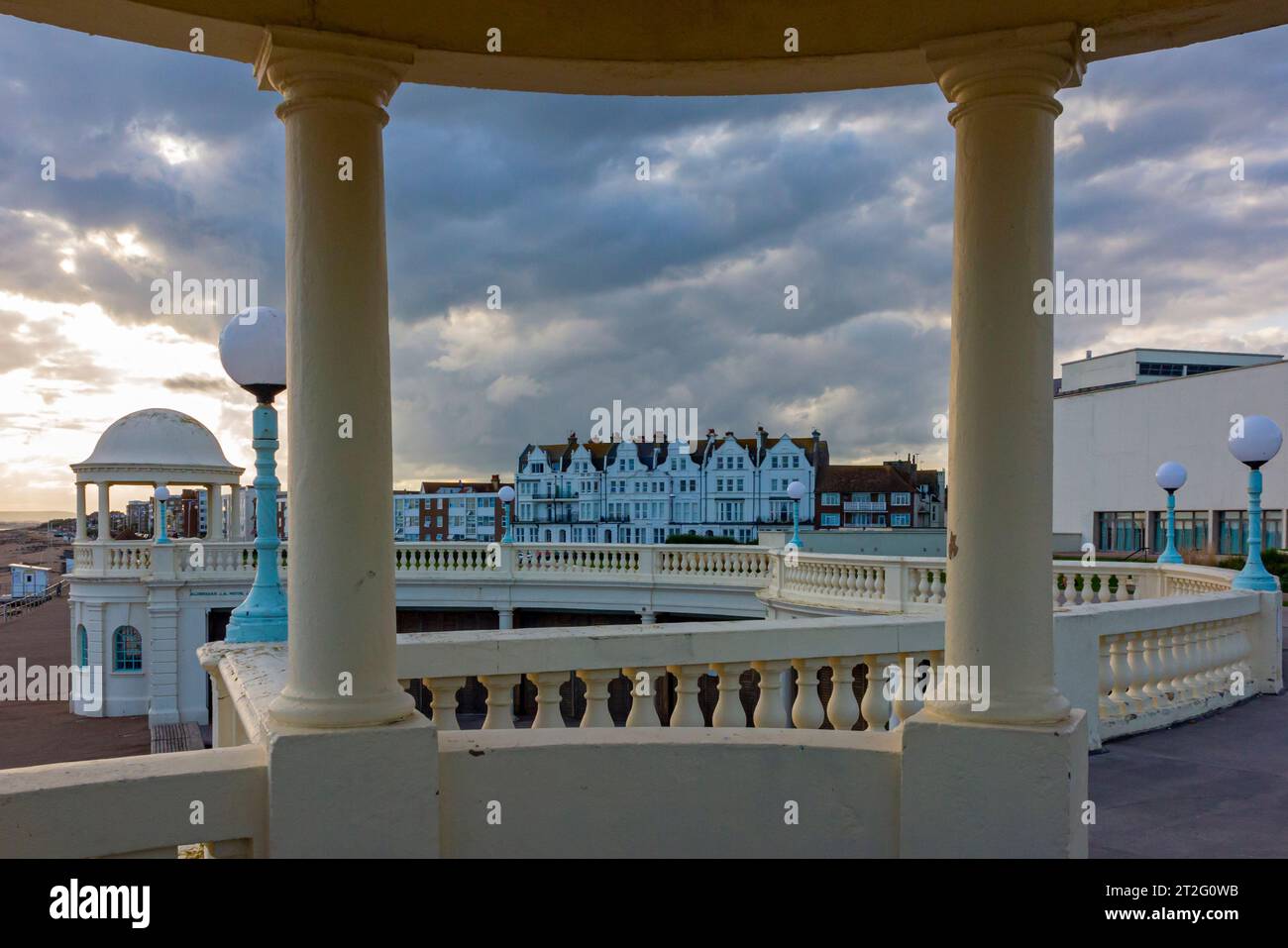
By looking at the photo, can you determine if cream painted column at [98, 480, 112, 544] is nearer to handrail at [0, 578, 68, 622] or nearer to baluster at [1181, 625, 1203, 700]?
baluster at [1181, 625, 1203, 700]

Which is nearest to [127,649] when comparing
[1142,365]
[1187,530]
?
[1187,530]

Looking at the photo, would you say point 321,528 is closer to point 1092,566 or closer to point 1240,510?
point 1092,566

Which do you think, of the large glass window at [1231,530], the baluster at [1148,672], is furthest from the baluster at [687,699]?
the large glass window at [1231,530]

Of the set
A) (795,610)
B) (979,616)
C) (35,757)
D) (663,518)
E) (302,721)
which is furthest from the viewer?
(663,518)

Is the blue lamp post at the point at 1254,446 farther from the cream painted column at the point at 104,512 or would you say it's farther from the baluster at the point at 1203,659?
the cream painted column at the point at 104,512

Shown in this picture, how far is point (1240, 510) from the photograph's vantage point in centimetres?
5634

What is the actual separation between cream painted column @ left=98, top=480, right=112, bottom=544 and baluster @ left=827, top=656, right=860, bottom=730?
30.7 metres

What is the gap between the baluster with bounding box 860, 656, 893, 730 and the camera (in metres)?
5.93

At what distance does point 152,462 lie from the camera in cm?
3164

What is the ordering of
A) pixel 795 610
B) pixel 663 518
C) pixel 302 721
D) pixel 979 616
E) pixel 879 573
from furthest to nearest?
1. pixel 663 518
2. pixel 795 610
3. pixel 879 573
4. pixel 979 616
5. pixel 302 721

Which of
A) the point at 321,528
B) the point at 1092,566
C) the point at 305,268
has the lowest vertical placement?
the point at 1092,566

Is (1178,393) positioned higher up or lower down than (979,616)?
higher up

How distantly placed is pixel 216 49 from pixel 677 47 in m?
2.10
